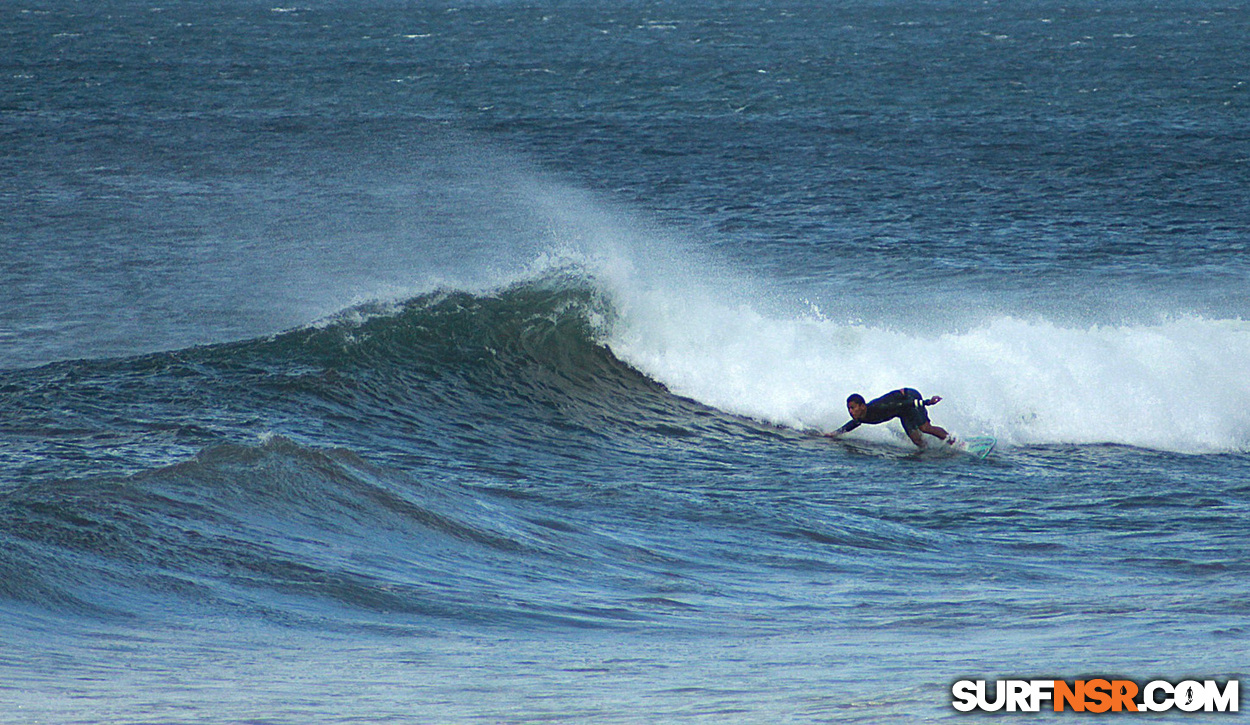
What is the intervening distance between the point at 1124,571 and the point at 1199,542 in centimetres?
129

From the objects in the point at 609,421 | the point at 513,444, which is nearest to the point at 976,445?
the point at 609,421

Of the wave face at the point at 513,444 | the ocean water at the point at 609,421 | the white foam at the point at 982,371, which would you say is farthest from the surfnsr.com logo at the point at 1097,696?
the white foam at the point at 982,371

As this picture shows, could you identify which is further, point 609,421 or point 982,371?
point 982,371

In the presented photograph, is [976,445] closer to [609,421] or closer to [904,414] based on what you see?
[904,414]

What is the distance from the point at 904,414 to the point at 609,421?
375 cm

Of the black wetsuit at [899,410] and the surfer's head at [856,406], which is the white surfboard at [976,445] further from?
the surfer's head at [856,406]

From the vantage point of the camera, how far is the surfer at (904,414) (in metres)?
15.9

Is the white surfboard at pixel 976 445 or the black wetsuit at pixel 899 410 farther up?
the black wetsuit at pixel 899 410

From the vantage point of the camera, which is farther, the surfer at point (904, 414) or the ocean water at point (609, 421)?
the surfer at point (904, 414)

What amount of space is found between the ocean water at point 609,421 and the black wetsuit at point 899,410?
1.32ft

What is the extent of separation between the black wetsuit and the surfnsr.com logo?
836 cm

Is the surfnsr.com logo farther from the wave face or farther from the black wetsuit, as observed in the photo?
the black wetsuit

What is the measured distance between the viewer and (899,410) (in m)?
15.9

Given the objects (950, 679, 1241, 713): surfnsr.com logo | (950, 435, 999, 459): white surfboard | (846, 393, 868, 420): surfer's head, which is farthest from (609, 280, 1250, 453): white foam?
(950, 679, 1241, 713): surfnsr.com logo
